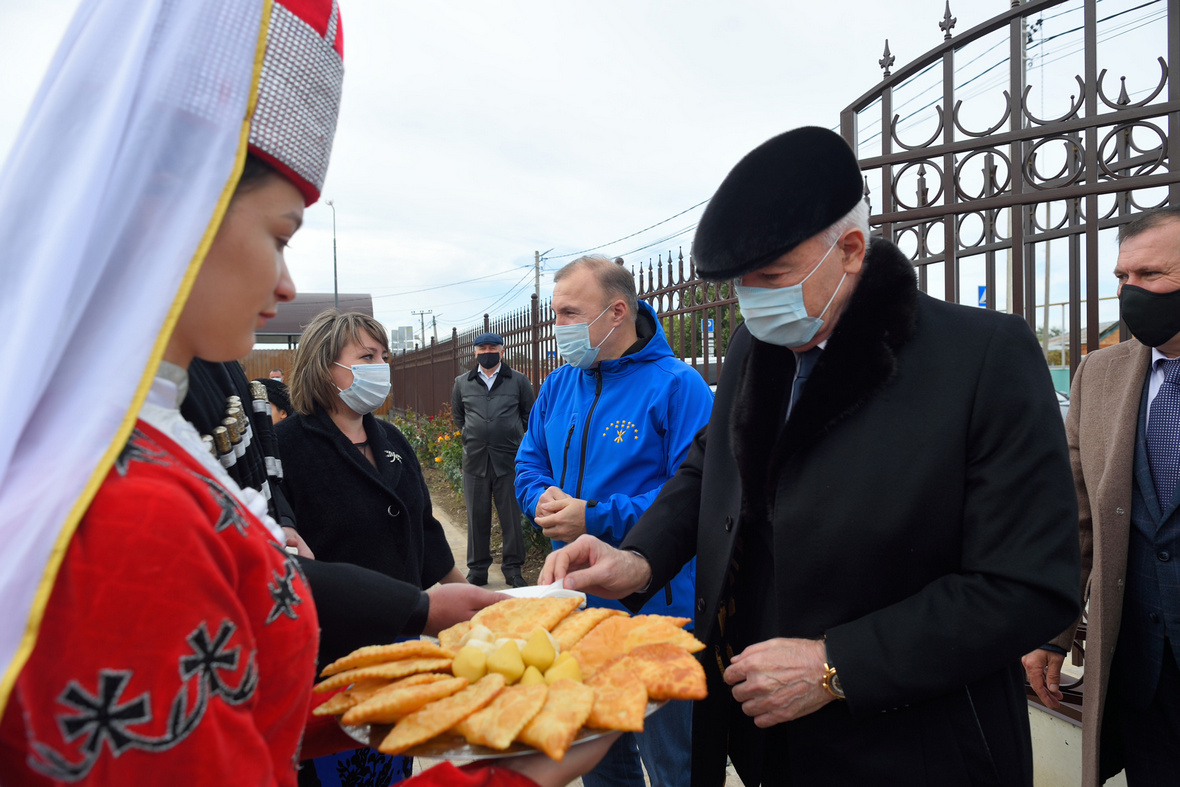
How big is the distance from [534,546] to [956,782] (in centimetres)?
620

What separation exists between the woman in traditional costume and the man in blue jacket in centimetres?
185

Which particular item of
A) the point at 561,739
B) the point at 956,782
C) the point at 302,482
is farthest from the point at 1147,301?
the point at 302,482

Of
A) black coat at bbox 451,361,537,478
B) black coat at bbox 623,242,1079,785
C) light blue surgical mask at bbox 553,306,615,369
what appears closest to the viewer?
black coat at bbox 623,242,1079,785

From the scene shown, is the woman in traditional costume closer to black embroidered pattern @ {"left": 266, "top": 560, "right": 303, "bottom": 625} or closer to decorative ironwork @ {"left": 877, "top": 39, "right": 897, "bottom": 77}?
black embroidered pattern @ {"left": 266, "top": 560, "right": 303, "bottom": 625}

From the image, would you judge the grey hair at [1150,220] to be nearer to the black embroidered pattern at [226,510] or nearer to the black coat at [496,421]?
the black embroidered pattern at [226,510]

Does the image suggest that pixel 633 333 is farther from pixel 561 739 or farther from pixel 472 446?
pixel 472 446

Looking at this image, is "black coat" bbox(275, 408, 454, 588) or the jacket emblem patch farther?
the jacket emblem patch

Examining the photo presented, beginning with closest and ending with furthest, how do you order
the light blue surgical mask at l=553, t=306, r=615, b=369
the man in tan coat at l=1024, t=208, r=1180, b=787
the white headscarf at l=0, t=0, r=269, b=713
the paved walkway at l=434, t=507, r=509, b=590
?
the white headscarf at l=0, t=0, r=269, b=713 < the man in tan coat at l=1024, t=208, r=1180, b=787 < the light blue surgical mask at l=553, t=306, r=615, b=369 < the paved walkway at l=434, t=507, r=509, b=590

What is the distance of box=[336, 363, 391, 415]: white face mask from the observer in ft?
9.96

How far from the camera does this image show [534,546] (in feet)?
24.6

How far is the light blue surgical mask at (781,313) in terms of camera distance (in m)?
1.80

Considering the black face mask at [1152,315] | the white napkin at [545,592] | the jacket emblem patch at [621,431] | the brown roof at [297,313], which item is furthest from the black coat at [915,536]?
the brown roof at [297,313]

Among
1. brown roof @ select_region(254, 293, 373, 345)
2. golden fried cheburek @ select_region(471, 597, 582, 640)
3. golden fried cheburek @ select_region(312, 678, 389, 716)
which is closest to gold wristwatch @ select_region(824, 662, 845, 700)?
golden fried cheburek @ select_region(471, 597, 582, 640)

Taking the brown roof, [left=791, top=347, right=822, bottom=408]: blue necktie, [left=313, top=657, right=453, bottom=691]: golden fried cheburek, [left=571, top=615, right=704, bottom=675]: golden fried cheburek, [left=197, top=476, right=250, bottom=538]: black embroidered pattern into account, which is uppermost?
the brown roof
